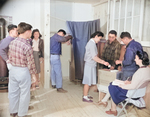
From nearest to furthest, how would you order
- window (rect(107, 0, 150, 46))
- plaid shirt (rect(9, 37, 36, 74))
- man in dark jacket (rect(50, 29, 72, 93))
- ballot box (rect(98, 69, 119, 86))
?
1. plaid shirt (rect(9, 37, 36, 74))
2. window (rect(107, 0, 150, 46))
3. ballot box (rect(98, 69, 119, 86))
4. man in dark jacket (rect(50, 29, 72, 93))

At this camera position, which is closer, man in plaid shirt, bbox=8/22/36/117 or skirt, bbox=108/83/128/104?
man in plaid shirt, bbox=8/22/36/117

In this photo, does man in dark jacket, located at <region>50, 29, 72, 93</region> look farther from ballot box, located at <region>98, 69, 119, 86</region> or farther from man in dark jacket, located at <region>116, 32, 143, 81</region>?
man in dark jacket, located at <region>116, 32, 143, 81</region>

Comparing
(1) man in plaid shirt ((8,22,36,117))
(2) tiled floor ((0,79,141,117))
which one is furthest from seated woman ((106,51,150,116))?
(1) man in plaid shirt ((8,22,36,117))

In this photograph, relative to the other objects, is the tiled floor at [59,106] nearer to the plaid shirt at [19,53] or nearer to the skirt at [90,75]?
the skirt at [90,75]

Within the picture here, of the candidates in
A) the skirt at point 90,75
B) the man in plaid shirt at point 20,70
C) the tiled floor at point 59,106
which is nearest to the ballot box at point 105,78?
the skirt at point 90,75

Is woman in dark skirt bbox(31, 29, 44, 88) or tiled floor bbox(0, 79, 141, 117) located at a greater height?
woman in dark skirt bbox(31, 29, 44, 88)

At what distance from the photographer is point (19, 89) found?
183 centimetres

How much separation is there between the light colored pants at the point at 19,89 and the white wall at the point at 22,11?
536mm

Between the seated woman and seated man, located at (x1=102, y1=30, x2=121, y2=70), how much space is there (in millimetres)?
316

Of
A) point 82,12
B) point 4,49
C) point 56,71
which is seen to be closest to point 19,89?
point 4,49

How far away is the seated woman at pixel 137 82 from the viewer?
1.80 meters

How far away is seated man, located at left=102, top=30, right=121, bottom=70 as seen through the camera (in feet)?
7.06

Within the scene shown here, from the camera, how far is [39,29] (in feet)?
6.64

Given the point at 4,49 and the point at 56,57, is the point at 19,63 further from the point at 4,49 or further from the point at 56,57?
the point at 56,57
